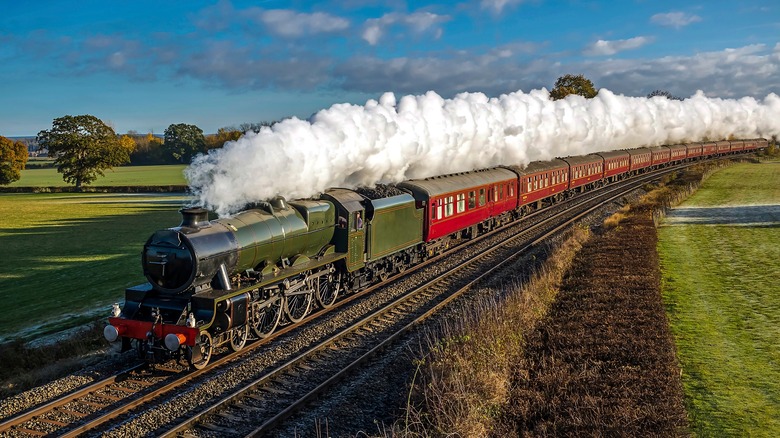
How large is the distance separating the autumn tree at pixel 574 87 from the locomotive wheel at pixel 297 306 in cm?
6804

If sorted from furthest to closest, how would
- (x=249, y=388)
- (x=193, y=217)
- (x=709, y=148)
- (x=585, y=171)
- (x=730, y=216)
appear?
(x=709, y=148) < (x=585, y=171) < (x=730, y=216) < (x=193, y=217) < (x=249, y=388)

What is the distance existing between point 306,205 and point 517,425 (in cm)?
772

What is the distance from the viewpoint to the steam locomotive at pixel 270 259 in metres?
11.0

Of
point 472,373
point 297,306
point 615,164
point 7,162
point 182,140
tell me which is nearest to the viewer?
point 472,373

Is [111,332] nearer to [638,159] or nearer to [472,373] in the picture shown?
[472,373]

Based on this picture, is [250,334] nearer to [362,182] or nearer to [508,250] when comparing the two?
[362,182]

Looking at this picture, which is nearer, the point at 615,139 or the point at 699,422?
the point at 699,422

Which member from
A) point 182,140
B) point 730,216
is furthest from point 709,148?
point 182,140

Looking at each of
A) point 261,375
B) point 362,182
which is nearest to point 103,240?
point 362,182

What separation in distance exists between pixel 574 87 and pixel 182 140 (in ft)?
261

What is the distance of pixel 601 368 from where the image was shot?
10.0m

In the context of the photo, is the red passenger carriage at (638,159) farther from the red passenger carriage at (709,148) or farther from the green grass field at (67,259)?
the green grass field at (67,259)

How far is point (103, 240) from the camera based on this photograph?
108ft

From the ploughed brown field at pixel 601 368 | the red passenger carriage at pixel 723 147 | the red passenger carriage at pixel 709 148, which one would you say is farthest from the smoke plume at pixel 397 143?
the red passenger carriage at pixel 723 147
